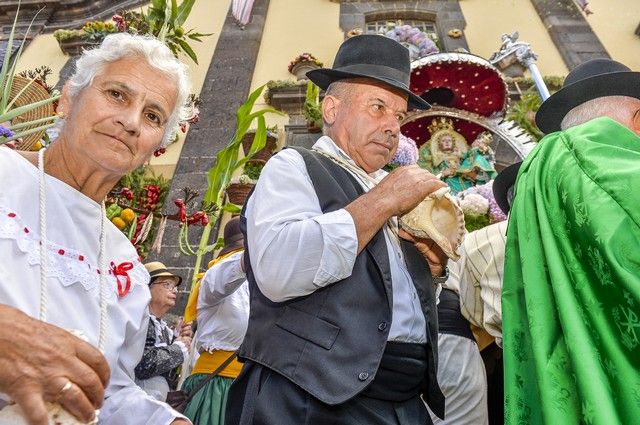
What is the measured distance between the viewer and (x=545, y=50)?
9.45 m

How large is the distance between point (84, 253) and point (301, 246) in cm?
63

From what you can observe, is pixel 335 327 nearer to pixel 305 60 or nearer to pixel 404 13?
pixel 305 60

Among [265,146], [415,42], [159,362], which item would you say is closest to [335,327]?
[159,362]

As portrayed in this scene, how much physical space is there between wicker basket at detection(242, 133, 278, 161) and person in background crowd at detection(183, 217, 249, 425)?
12.8ft

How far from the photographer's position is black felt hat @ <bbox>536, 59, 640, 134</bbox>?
2.22 metres

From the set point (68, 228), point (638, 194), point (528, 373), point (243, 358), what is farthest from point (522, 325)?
point (68, 228)

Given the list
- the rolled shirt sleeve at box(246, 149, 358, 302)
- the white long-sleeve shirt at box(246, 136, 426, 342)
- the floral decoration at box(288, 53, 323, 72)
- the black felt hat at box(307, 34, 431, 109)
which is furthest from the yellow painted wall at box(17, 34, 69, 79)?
the rolled shirt sleeve at box(246, 149, 358, 302)

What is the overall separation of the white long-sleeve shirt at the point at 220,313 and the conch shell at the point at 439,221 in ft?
4.98

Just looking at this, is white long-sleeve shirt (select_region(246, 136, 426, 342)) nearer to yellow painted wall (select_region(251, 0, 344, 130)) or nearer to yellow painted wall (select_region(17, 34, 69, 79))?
yellow painted wall (select_region(251, 0, 344, 130))

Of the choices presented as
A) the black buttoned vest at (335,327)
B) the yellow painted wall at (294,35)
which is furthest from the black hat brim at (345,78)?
the yellow painted wall at (294,35)

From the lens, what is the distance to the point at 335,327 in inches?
58.1

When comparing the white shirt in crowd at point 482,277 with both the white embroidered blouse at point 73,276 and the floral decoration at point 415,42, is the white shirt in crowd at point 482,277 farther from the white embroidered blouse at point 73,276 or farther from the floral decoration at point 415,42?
the floral decoration at point 415,42

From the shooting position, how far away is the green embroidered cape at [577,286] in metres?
1.10

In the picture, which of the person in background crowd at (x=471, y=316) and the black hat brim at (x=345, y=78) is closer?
the black hat brim at (x=345, y=78)
